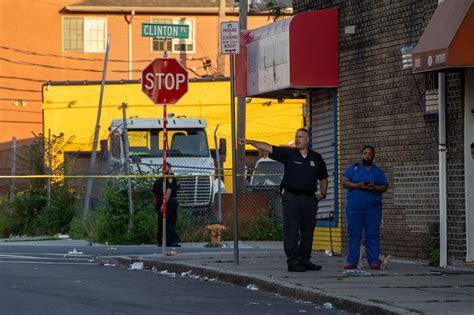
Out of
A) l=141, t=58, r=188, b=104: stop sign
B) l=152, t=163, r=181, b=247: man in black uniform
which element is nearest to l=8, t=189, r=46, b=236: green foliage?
l=152, t=163, r=181, b=247: man in black uniform

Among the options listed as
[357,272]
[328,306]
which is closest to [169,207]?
[357,272]

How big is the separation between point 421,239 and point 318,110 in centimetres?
418

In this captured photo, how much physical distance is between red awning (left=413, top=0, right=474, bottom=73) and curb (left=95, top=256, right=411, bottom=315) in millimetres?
3415

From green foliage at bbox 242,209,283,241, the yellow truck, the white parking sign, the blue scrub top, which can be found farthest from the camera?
the yellow truck

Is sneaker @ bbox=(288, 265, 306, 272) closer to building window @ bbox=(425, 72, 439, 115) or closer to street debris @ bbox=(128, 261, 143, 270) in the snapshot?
building window @ bbox=(425, 72, 439, 115)

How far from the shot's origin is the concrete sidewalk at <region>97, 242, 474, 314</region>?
12328 mm

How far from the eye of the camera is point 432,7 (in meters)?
17.3

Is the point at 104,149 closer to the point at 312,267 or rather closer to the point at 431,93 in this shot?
the point at 431,93

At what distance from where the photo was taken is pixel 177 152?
100.0ft

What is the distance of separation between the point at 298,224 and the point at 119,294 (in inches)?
130

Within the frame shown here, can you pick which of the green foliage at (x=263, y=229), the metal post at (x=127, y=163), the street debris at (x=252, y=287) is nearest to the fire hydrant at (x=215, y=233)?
the metal post at (x=127, y=163)

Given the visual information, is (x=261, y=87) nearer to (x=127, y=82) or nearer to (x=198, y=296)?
(x=198, y=296)

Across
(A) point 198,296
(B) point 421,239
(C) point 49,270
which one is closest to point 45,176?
(C) point 49,270

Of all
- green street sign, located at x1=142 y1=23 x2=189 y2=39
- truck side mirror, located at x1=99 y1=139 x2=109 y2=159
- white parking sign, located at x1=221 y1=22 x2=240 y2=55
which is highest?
green street sign, located at x1=142 y1=23 x2=189 y2=39
